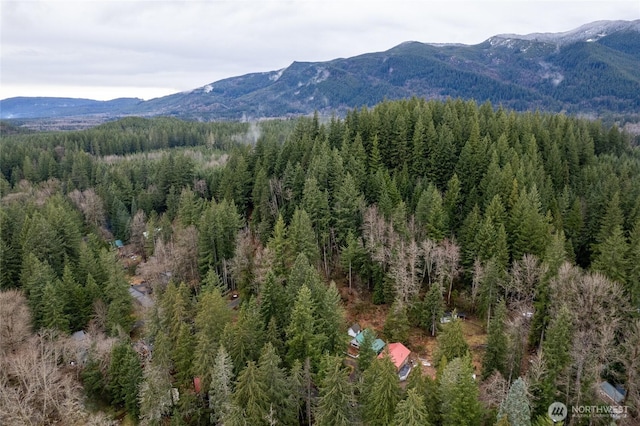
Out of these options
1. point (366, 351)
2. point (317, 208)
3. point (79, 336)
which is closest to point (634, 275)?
point (366, 351)

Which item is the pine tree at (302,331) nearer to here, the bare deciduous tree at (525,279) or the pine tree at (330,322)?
the pine tree at (330,322)

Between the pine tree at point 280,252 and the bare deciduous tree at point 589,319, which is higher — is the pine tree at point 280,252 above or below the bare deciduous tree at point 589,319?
above

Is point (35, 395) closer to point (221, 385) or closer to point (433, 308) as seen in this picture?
point (221, 385)

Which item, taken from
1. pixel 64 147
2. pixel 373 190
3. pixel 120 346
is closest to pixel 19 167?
pixel 64 147

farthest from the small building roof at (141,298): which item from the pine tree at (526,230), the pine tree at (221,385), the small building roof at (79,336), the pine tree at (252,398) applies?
the pine tree at (526,230)

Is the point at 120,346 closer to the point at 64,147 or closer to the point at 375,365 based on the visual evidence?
the point at 375,365

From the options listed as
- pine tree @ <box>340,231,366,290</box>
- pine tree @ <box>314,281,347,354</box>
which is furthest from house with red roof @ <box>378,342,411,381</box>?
pine tree @ <box>340,231,366,290</box>

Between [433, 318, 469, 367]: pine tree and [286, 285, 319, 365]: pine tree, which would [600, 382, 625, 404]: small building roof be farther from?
[286, 285, 319, 365]: pine tree
